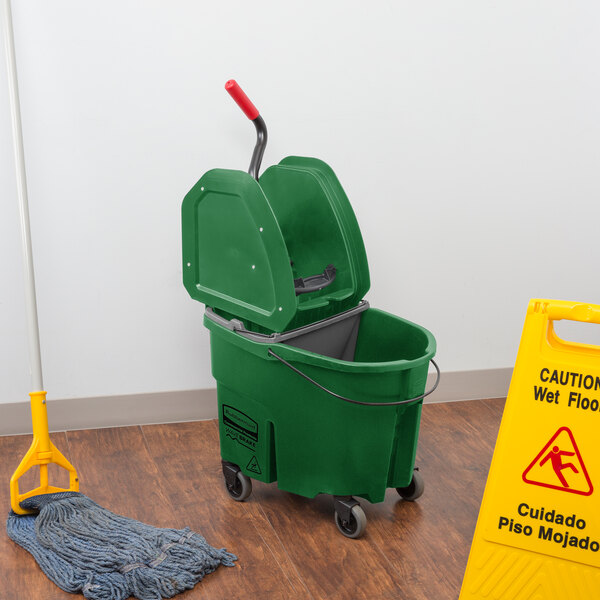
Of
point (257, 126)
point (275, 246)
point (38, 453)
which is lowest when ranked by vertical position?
point (38, 453)

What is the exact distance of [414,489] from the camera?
2.00m

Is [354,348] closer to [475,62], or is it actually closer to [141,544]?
[141,544]

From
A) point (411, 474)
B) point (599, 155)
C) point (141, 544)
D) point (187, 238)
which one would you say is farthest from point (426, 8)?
point (141, 544)

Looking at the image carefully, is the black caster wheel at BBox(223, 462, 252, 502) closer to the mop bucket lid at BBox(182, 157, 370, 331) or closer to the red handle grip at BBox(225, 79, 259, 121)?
the mop bucket lid at BBox(182, 157, 370, 331)

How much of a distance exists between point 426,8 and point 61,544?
1.75 meters

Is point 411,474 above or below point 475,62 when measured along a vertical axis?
below

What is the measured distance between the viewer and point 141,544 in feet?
5.65

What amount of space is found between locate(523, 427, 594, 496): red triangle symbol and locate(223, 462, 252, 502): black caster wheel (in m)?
0.78

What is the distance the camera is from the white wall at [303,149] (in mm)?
2146

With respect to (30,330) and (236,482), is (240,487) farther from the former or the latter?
(30,330)

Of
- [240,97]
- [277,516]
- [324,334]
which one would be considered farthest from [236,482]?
[240,97]

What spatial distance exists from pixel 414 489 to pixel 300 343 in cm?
48

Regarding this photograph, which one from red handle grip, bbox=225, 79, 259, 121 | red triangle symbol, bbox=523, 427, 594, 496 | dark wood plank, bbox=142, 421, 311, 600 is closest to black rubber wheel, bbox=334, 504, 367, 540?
dark wood plank, bbox=142, 421, 311, 600

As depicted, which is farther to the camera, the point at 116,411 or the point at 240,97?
the point at 116,411
